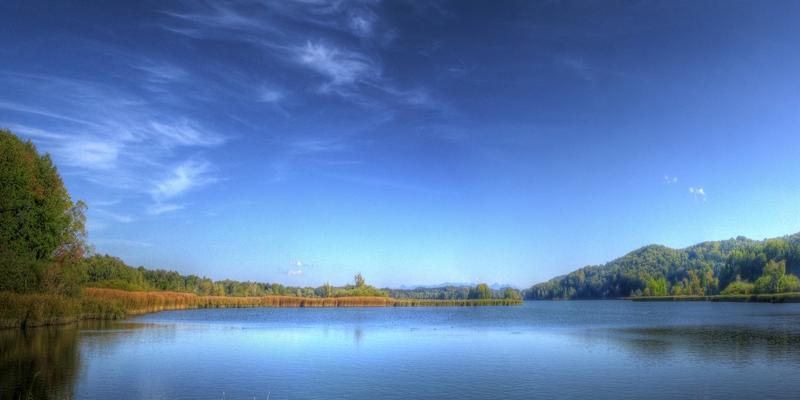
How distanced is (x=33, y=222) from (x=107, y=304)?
11384 mm

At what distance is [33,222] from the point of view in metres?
42.1

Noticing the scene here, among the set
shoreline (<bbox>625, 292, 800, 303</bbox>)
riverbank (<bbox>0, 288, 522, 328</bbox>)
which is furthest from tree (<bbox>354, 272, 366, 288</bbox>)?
shoreline (<bbox>625, 292, 800, 303</bbox>)

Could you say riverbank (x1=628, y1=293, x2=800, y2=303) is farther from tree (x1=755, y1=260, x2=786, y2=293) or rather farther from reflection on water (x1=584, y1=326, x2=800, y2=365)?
reflection on water (x1=584, y1=326, x2=800, y2=365)

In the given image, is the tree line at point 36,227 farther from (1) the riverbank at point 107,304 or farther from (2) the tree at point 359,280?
(2) the tree at point 359,280

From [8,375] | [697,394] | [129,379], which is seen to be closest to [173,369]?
[129,379]

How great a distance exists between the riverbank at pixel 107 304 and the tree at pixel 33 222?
175 centimetres

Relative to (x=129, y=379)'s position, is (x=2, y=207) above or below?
above

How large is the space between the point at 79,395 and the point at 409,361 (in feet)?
41.3

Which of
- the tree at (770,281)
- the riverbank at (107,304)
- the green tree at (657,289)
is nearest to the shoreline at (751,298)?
the tree at (770,281)

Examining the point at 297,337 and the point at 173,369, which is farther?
the point at 297,337

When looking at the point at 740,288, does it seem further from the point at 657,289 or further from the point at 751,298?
the point at 657,289

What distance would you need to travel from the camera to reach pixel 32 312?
36281mm

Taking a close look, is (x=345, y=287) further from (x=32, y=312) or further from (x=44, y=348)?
(x=44, y=348)

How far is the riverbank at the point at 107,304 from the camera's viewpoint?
3531cm
